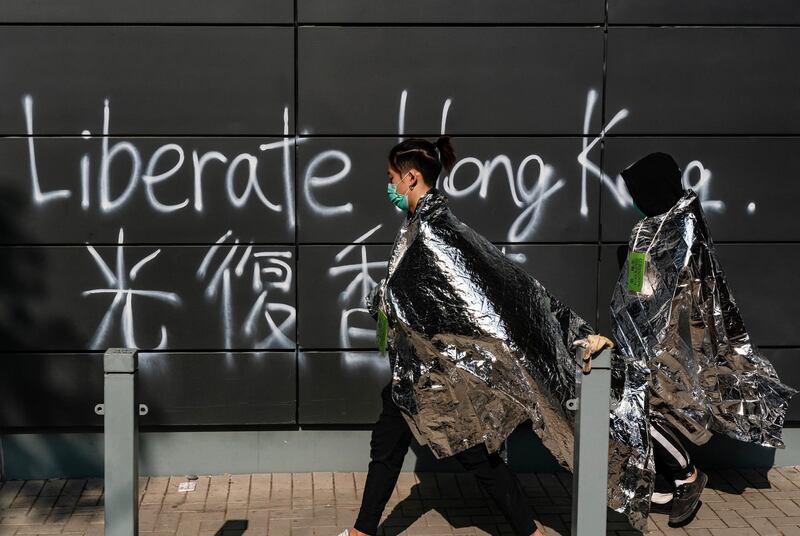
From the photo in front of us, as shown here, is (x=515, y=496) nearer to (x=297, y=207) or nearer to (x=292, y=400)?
(x=292, y=400)

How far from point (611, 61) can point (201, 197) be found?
7.37ft

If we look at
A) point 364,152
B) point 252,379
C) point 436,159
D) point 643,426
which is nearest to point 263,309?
point 252,379

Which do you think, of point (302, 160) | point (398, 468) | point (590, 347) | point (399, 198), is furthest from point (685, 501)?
point (302, 160)

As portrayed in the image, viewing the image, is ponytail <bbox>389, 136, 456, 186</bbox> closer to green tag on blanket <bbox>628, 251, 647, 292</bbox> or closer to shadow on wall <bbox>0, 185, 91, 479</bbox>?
green tag on blanket <bbox>628, 251, 647, 292</bbox>

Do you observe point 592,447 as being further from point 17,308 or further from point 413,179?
point 17,308

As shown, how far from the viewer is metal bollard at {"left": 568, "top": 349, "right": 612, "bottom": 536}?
361 centimetres

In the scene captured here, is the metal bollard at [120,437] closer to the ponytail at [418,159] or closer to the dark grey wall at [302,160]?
the ponytail at [418,159]

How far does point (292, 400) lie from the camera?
562 cm

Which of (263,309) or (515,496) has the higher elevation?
(263,309)

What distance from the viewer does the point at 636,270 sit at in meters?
5.10

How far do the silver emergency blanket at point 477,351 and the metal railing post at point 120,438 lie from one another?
1125 millimetres

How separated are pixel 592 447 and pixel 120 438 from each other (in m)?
1.62

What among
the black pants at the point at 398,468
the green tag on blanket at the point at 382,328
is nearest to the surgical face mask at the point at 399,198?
the green tag on blanket at the point at 382,328

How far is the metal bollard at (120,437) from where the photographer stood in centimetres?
359
